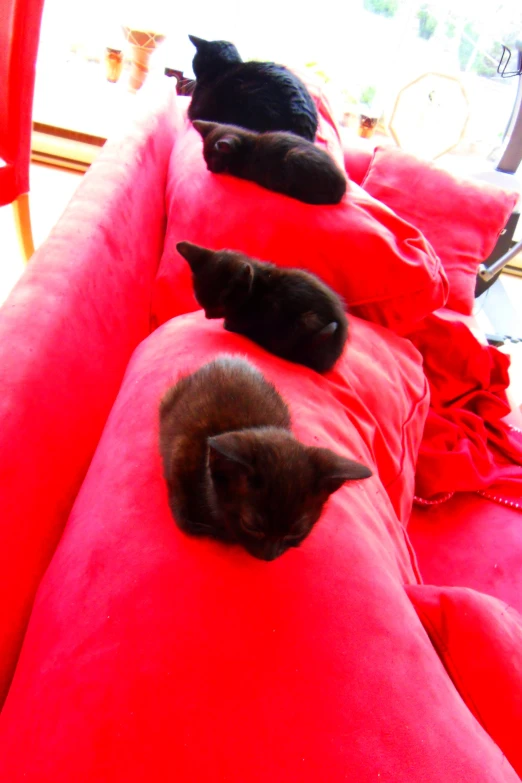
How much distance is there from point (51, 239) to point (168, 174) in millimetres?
612

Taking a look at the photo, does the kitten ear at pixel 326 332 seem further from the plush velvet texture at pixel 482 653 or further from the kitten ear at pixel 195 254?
the plush velvet texture at pixel 482 653

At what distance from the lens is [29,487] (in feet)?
2.37

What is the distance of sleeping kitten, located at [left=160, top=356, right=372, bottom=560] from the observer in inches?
26.3

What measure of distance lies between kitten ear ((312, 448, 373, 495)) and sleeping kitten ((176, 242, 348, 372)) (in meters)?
0.41

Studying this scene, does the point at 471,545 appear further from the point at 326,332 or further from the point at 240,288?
the point at 240,288

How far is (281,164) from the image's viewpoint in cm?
132

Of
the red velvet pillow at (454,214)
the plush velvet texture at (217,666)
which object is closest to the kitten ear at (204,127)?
the red velvet pillow at (454,214)

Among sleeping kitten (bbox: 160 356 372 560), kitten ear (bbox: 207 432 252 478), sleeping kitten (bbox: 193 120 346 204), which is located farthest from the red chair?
kitten ear (bbox: 207 432 252 478)

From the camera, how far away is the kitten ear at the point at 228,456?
61 cm

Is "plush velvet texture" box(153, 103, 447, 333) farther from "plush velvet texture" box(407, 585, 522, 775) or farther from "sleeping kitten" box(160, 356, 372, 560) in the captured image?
"plush velvet texture" box(407, 585, 522, 775)

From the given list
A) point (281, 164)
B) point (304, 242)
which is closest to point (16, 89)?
point (281, 164)

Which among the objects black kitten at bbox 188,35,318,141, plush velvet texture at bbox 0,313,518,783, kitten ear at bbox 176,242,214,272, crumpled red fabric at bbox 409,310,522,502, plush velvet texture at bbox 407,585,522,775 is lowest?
crumpled red fabric at bbox 409,310,522,502

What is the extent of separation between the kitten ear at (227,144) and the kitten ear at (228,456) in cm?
92

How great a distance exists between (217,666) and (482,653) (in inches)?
14.8
